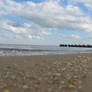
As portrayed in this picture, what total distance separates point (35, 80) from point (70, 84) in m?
1.07

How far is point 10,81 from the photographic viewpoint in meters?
3.81

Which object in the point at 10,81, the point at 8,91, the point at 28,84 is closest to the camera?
the point at 8,91

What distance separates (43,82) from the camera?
12.4 feet

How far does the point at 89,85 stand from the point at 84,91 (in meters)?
0.44

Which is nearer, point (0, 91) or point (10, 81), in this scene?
point (0, 91)

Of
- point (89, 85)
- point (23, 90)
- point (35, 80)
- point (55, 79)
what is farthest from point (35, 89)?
point (89, 85)

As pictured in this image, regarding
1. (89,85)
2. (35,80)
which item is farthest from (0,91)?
(89,85)

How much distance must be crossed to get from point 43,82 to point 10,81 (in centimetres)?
100

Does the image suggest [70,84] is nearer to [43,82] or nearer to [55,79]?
[55,79]

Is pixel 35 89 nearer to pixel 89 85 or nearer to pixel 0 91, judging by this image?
pixel 0 91

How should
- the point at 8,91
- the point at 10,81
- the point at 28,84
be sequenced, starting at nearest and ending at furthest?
1. the point at 8,91
2. the point at 28,84
3. the point at 10,81

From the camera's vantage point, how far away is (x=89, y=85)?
3.63 meters

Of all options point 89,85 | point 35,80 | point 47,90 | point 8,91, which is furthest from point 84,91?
point 8,91

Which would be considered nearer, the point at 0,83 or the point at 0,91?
the point at 0,91
